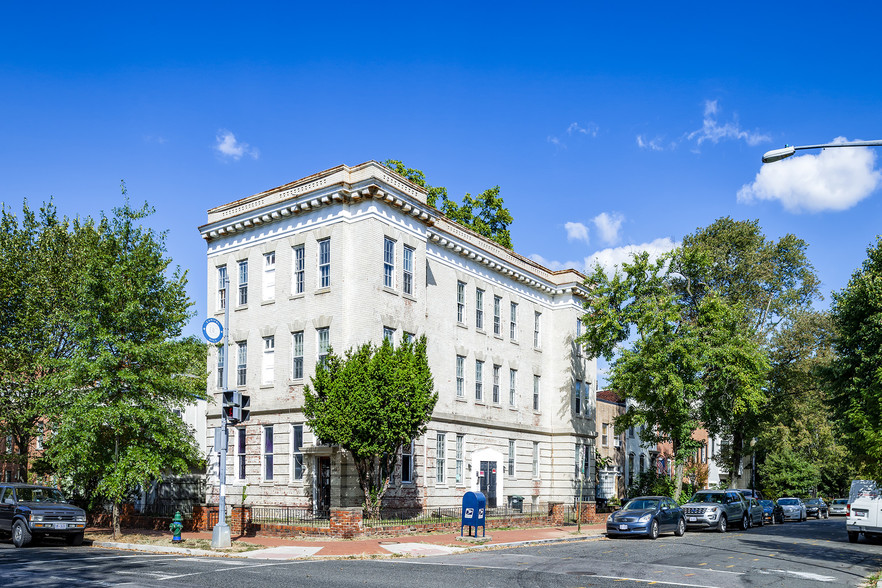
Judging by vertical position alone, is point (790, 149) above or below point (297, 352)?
above

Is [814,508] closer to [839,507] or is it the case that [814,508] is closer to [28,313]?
[839,507]

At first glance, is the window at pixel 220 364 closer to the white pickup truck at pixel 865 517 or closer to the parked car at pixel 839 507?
the white pickup truck at pixel 865 517

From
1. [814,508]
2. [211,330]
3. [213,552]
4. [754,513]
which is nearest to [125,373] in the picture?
[211,330]

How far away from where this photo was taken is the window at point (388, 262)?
31766mm

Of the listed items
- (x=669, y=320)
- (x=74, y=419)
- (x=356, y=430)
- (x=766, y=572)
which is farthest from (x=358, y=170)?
(x=766, y=572)

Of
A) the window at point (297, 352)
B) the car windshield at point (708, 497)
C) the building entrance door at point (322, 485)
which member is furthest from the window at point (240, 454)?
the car windshield at point (708, 497)

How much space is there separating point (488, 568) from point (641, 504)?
13.4 metres

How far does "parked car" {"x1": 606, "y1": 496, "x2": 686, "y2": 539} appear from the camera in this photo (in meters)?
27.9

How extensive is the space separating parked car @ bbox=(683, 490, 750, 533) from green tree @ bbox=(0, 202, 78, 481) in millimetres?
28550

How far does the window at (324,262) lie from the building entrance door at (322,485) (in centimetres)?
726

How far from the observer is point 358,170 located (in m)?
31.4

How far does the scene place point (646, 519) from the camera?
2784 cm

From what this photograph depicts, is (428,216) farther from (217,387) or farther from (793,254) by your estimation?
(793,254)

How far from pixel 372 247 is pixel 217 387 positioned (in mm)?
10966
